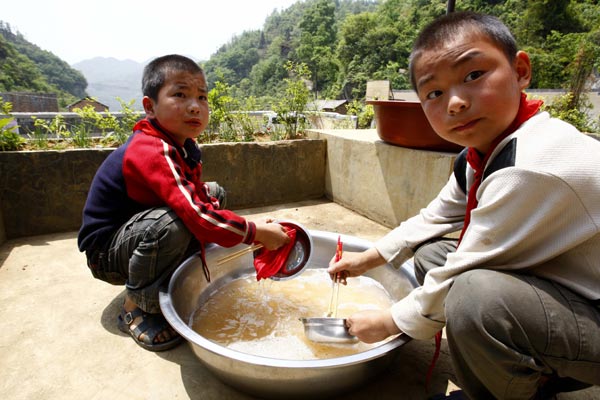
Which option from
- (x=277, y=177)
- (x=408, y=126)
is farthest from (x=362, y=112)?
(x=408, y=126)

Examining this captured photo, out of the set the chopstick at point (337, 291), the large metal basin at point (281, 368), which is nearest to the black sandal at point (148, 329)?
the large metal basin at point (281, 368)

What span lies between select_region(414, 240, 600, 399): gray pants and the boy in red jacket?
0.78 m

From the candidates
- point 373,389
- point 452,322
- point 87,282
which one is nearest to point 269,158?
point 87,282

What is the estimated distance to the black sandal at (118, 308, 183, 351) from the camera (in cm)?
130

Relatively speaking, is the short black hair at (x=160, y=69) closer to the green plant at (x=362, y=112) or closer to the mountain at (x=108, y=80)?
the green plant at (x=362, y=112)

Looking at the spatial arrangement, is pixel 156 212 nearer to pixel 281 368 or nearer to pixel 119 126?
pixel 281 368

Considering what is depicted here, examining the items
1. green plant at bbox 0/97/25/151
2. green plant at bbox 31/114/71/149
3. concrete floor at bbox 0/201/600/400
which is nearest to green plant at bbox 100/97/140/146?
green plant at bbox 31/114/71/149

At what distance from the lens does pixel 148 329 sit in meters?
1.33

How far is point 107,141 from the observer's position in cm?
262

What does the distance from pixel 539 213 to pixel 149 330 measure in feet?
4.32

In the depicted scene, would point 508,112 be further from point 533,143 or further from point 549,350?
point 549,350

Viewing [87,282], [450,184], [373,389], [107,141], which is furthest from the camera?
[107,141]

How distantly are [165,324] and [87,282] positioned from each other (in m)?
0.69

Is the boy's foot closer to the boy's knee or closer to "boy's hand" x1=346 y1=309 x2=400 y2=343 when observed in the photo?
"boy's hand" x1=346 y1=309 x2=400 y2=343
